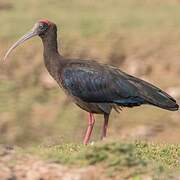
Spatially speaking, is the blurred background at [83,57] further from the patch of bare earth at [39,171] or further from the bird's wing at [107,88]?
the patch of bare earth at [39,171]

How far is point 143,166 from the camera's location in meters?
7.38

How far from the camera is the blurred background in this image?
17953mm

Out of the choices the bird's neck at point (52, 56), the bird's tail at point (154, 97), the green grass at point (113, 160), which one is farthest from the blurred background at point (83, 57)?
the green grass at point (113, 160)

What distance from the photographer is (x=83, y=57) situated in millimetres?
20703

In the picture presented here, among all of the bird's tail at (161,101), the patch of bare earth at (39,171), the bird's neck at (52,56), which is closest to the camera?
the patch of bare earth at (39,171)

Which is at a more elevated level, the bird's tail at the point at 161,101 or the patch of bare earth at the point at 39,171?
the patch of bare earth at the point at 39,171

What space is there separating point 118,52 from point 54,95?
2.42m

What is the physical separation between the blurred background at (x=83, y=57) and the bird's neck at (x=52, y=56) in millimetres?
4330

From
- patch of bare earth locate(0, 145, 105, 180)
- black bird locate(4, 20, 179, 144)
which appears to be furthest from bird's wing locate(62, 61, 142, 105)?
patch of bare earth locate(0, 145, 105, 180)

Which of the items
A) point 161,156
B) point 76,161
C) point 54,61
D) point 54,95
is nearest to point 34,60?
point 54,95

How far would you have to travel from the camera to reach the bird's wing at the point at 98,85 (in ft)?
35.2

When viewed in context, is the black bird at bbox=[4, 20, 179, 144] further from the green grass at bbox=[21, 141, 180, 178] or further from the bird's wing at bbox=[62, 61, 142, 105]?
the green grass at bbox=[21, 141, 180, 178]

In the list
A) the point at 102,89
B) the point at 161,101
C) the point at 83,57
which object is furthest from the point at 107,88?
the point at 83,57

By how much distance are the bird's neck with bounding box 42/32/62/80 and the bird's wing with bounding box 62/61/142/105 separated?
0.19m
